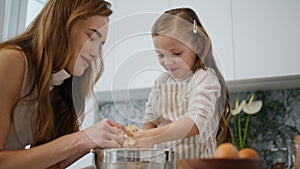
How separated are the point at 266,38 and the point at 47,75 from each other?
1416 mm

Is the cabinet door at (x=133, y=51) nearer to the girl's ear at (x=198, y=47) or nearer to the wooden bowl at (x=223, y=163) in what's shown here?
the girl's ear at (x=198, y=47)

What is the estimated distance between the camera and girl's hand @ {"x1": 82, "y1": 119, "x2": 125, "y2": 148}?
0.80m

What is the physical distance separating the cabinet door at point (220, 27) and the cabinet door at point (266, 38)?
4 centimetres

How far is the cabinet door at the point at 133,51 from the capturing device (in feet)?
2.83

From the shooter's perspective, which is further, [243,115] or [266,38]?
[243,115]

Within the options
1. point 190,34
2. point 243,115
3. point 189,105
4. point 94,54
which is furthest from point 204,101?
point 243,115

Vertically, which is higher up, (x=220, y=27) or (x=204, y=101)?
(x=220, y=27)

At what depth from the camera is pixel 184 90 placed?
2.97 feet

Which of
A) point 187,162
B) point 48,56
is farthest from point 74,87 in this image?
point 187,162

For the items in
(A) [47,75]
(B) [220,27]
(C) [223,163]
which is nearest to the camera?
Result: (C) [223,163]

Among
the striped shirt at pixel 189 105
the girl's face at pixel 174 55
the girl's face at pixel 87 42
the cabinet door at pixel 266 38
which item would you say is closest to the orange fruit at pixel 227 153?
the striped shirt at pixel 189 105

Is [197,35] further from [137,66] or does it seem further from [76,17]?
[76,17]

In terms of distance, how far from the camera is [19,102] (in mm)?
980

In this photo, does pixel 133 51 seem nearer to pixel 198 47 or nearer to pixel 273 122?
pixel 198 47
